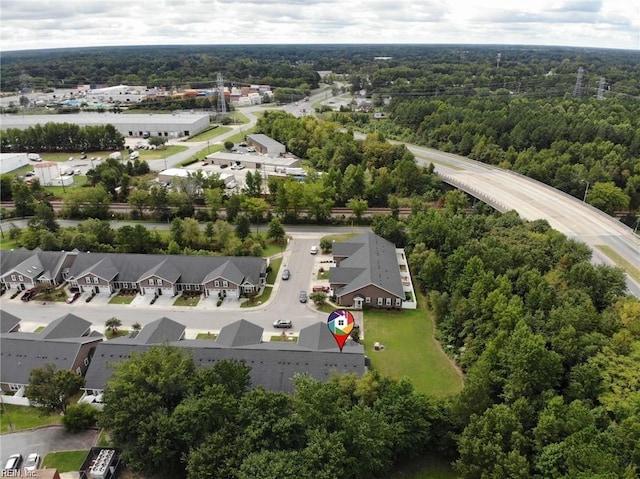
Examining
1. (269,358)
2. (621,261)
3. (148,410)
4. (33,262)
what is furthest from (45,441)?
(621,261)

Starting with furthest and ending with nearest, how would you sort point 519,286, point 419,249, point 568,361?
point 419,249 < point 519,286 < point 568,361

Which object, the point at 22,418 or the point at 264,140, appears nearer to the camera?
the point at 22,418

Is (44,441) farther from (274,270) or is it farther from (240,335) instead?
(274,270)

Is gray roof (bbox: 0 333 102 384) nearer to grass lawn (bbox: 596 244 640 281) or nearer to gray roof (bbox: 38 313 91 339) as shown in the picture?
gray roof (bbox: 38 313 91 339)

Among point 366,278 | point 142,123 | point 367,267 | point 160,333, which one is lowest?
point 366,278

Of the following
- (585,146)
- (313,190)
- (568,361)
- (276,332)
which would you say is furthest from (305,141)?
(568,361)

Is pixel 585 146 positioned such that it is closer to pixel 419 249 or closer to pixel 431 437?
pixel 419 249
